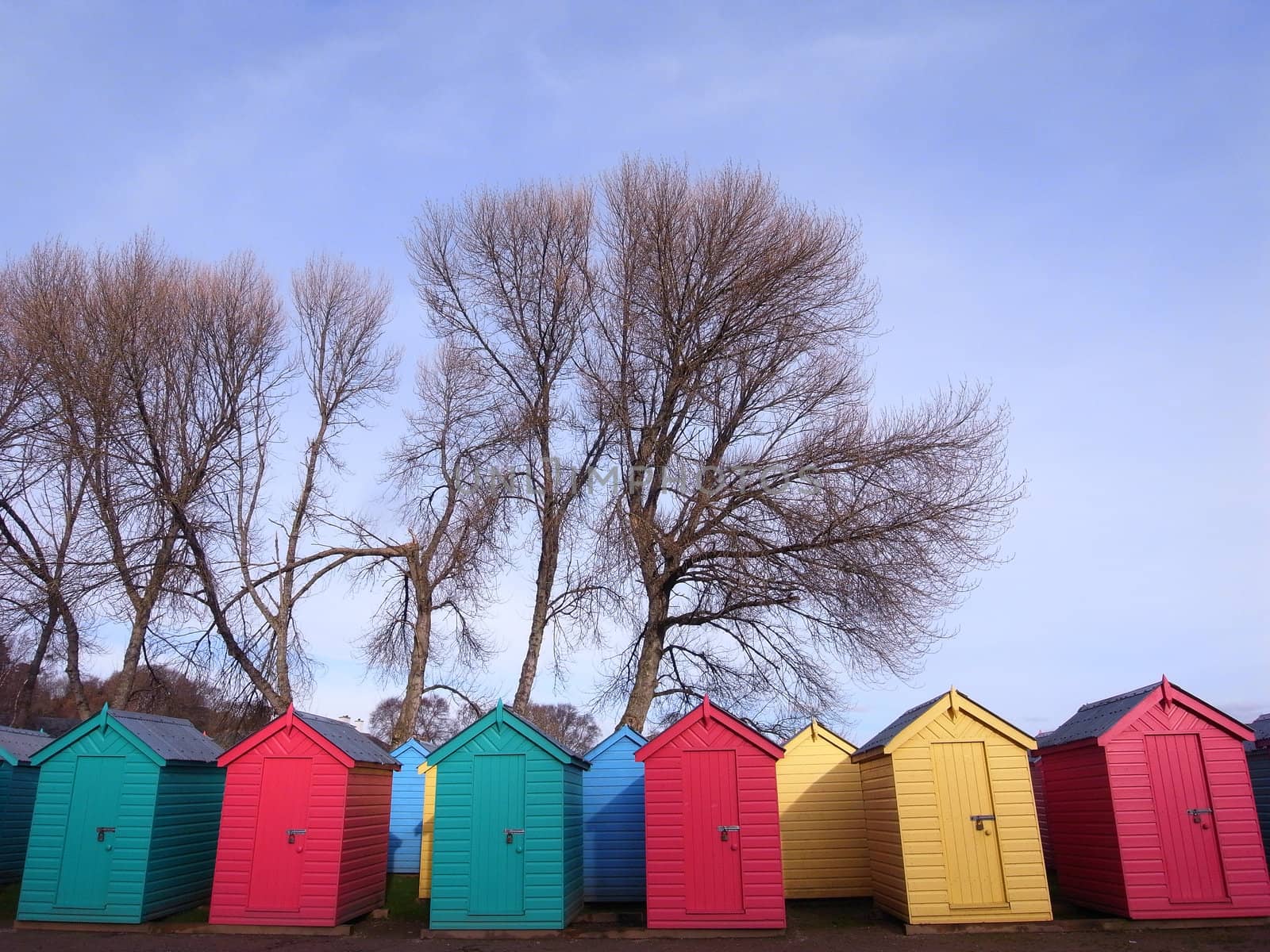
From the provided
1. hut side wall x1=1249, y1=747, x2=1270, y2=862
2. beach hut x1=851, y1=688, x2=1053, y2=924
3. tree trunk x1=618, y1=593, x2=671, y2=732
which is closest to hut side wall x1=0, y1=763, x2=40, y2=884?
tree trunk x1=618, y1=593, x2=671, y2=732

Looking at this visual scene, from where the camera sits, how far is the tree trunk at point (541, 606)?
19891 millimetres

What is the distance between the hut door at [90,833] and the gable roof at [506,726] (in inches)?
196

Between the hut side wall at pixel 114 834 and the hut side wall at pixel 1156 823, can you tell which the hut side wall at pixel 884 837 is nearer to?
the hut side wall at pixel 1156 823

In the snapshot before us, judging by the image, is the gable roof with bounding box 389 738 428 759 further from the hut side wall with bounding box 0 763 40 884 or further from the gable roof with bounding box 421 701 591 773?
the hut side wall with bounding box 0 763 40 884

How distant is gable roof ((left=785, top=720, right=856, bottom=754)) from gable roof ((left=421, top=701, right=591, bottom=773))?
211 inches

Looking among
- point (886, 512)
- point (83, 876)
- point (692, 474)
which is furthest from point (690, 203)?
point (83, 876)

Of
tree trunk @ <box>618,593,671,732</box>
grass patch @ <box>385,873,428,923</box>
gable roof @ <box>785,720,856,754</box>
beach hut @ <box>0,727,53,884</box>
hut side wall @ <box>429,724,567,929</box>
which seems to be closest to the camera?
hut side wall @ <box>429,724,567,929</box>

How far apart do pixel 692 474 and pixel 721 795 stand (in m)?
8.13

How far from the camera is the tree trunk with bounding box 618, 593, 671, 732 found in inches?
715

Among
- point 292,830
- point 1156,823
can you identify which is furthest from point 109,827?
point 1156,823

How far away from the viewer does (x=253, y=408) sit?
23.6m

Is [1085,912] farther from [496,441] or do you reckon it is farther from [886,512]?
[496,441]

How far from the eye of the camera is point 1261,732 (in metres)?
16.0

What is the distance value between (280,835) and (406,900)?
3.82m
